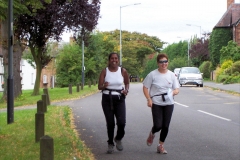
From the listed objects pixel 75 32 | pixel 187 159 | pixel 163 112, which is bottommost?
pixel 187 159

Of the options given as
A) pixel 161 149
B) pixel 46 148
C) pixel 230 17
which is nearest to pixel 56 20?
pixel 161 149

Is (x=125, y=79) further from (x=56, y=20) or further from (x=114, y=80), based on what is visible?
(x=56, y=20)

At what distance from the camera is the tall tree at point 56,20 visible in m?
26.5

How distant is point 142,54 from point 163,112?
8158 centimetres

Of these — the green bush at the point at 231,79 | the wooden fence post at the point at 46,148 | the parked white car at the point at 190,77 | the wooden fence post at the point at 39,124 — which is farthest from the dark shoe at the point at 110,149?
the green bush at the point at 231,79

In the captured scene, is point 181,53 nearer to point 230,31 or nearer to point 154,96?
point 230,31

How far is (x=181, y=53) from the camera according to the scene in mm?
105562

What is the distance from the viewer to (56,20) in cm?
2698

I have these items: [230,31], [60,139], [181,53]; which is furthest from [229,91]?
[181,53]

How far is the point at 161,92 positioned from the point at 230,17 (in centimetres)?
5923

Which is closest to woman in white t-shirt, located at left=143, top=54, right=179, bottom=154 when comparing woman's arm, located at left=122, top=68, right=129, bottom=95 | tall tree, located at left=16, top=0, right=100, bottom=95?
woman's arm, located at left=122, top=68, right=129, bottom=95

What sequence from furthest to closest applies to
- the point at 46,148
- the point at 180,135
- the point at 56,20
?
the point at 56,20 → the point at 180,135 → the point at 46,148

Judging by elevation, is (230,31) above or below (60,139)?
above

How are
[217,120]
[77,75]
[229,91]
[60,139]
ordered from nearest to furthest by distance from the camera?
[60,139] < [217,120] < [229,91] < [77,75]
